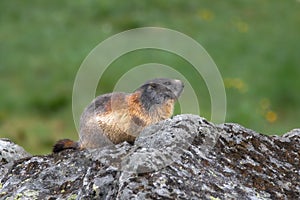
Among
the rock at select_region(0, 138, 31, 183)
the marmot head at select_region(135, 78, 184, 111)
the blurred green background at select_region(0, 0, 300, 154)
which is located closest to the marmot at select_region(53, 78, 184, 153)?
the marmot head at select_region(135, 78, 184, 111)

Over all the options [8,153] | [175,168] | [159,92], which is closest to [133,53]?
[159,92]

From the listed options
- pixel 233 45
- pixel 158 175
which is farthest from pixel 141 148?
pixel 233 45

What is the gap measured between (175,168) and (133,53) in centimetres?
1724

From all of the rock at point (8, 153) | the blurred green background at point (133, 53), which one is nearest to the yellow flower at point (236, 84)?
the blurred green background at point (133, 53)

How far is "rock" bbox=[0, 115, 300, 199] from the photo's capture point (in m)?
5.84

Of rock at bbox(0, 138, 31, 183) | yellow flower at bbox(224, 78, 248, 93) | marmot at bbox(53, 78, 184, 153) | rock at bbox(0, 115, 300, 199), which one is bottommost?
rock at bbox(0, 115, 300, 199)

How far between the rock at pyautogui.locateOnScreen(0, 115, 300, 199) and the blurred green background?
12.1m

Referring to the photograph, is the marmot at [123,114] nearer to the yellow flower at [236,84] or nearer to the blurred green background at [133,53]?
the blurred green background at [133,53]

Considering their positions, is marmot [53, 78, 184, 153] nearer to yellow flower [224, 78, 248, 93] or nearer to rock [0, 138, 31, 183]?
rock [0, 138, 31, 183]

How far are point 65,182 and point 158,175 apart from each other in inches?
51.2

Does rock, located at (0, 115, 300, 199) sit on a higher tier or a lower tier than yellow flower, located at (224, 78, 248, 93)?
lower

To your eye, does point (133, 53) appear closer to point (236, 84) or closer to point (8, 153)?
point (236, 84)

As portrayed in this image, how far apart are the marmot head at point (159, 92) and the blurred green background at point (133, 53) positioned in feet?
32.0

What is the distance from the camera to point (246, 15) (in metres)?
27.3
